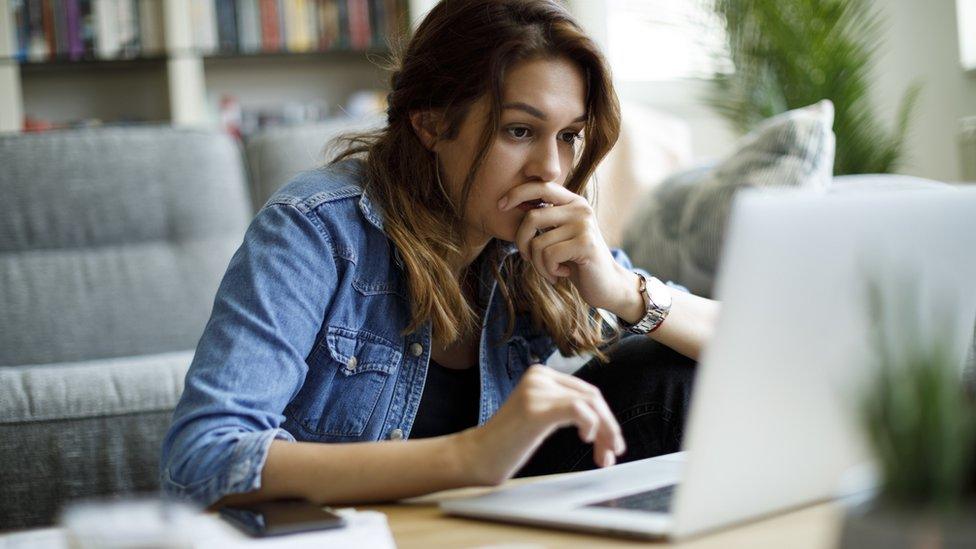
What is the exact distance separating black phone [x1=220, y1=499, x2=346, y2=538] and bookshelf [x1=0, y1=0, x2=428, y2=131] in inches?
108

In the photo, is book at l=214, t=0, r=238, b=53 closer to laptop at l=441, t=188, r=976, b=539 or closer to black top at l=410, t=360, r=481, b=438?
black top at l=410, t=360, r=481, b=438

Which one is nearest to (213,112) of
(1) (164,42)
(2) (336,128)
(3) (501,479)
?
(1) (164,42)

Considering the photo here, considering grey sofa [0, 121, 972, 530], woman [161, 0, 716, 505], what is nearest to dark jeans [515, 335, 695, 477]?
woman [161, 0, 716, 505]

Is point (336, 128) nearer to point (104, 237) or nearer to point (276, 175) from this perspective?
point (276, 175)

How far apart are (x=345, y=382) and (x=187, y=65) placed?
8.43 feet

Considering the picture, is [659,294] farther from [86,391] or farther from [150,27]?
[150,27]

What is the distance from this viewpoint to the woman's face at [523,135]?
124cm

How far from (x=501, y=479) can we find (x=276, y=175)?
169cm

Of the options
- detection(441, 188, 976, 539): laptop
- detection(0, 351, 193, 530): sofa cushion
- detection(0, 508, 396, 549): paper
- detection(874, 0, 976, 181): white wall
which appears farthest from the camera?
detection(874, 0, 976, 181): white wall

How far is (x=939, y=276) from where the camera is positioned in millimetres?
701

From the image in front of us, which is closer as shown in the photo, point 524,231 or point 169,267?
point 524,231

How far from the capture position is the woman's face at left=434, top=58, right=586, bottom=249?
1.24 metres

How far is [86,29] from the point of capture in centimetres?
346

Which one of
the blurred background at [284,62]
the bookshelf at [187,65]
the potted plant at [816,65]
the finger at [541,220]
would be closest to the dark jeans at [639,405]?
the finger at [541,220]
